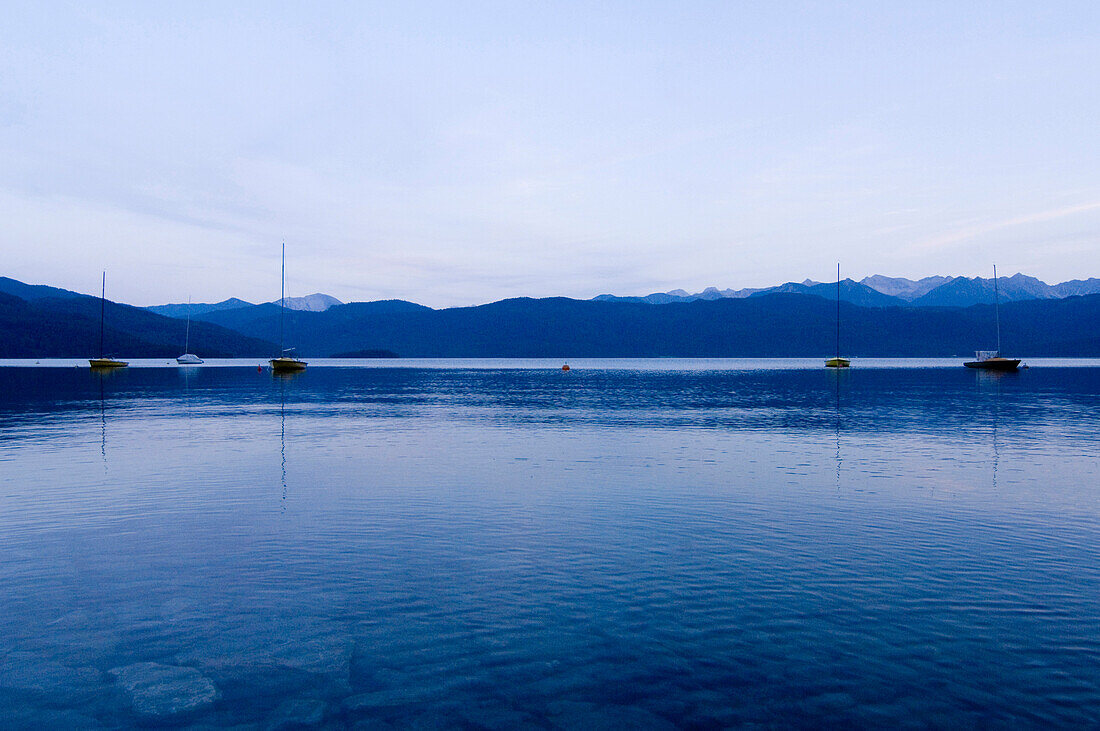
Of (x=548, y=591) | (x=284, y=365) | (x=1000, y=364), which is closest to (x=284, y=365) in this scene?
(x=284, y=365)

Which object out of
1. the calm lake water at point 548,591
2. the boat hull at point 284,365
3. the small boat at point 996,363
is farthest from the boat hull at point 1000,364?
the boat hull at point 284,365

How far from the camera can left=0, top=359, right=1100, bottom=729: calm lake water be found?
10891 millimetres

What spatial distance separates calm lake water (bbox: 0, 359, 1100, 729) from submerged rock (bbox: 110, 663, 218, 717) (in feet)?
0.18

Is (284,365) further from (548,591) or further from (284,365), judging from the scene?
(548,591)

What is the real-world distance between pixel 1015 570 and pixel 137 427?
173 ft

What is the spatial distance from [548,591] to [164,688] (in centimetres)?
754

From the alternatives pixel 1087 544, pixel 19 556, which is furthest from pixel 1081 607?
pixel 19 556

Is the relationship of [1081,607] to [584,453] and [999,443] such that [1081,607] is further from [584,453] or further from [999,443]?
[999,443]

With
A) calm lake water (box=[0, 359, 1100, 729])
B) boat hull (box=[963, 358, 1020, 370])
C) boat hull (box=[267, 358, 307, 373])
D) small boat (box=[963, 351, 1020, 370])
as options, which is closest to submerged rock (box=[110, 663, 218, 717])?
calm lake water (box=[0, 359, 1100, 729])

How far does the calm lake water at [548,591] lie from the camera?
10891 mm

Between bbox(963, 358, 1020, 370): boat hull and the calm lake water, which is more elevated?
bbox(963, 358, 1020, 370): boat hull

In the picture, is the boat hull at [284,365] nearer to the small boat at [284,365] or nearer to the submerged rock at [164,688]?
the small boat at [284,365]

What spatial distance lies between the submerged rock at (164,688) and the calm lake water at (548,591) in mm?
54

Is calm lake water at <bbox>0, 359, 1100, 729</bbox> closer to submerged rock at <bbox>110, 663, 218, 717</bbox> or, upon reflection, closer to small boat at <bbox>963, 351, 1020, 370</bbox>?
submerged rock at <bbox>110, 663, 218, 717</bbox>
